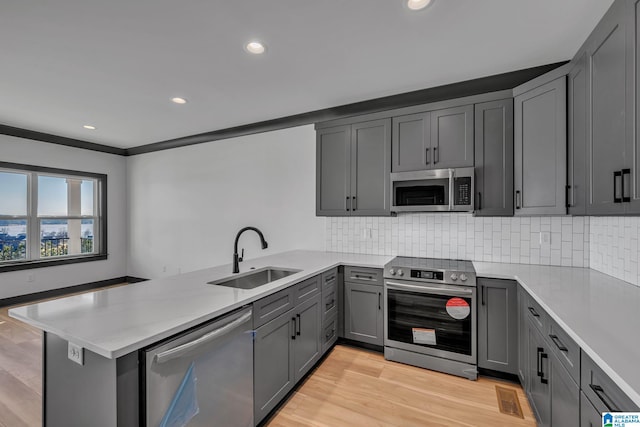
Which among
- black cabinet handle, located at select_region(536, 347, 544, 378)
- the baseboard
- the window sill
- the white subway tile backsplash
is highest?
the white subway tile backsplash

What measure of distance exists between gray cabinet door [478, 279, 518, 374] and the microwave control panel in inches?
28.2

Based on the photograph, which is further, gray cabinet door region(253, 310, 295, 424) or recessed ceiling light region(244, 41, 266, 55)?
recessed ceiling light region(244, 41, 266, 55)

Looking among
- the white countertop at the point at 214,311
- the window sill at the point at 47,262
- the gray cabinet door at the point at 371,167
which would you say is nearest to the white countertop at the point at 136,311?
the white countertop at the point at 214,311

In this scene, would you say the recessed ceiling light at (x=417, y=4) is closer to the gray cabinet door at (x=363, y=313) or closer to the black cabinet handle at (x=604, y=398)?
the black cabinet handle at (x=604, y=398)

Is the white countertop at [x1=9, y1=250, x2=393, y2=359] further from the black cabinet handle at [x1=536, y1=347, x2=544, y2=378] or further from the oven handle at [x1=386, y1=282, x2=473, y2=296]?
the black cabinet handle at [x1=536, y1=347, x2=544, y2=378]

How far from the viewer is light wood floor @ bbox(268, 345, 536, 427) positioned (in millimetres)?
1959

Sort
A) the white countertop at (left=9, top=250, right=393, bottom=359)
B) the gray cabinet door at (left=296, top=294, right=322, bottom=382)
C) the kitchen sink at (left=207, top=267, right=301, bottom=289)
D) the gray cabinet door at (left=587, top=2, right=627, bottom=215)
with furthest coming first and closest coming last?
1. the kitchen sink at (left=207, top=267, right=301, bottom=289)
2. the gray cabinet door at (left=296, top=294, right=322, bottom=382)
3. the gray cabinet door at (left=587, top=2, right=627, bottom=215)
4. the white countertop at (left=9, top=250, right=393, bottom=359)

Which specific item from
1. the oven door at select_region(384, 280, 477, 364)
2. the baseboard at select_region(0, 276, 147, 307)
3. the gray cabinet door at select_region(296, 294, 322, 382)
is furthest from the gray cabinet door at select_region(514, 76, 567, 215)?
the baseboard at select_region(0, 276, 147, 307)

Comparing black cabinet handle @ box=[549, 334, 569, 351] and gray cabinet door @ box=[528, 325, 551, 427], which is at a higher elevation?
black cabinet handle @ box=[549, 334, 569, 351]

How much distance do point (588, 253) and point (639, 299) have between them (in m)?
1.07

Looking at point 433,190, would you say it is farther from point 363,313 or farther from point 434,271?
point 363,313

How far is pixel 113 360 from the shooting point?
111cm

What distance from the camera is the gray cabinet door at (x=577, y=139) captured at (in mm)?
1919

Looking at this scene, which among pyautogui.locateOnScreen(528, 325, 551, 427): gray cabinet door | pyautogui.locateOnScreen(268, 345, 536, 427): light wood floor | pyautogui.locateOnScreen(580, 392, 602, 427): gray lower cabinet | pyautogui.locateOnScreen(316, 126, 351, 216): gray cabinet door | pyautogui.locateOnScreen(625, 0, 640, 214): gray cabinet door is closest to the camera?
pyautogui.locateOnScreen(580, 392, 602, 427): gray lower cabinet
